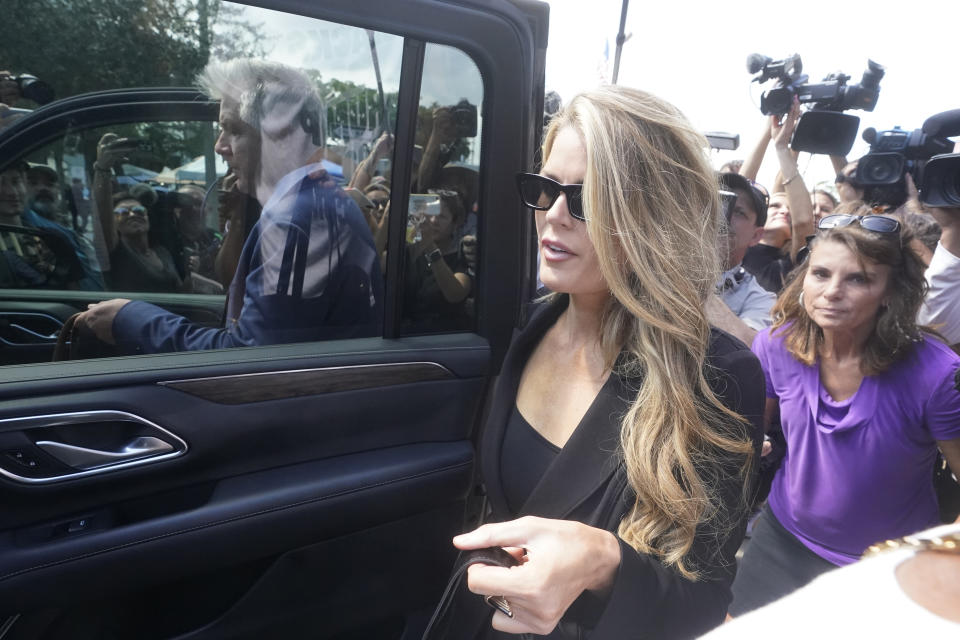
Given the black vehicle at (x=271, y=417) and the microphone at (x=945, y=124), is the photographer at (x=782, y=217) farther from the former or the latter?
the black vehicle at (x=271, y=417)

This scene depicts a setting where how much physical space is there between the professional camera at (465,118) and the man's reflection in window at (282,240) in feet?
1.15

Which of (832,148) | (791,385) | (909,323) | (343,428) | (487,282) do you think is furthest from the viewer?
(832,148)

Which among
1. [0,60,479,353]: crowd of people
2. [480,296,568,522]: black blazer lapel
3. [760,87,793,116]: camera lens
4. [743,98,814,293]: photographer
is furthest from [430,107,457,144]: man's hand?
[760,87,793,116]: camera lens

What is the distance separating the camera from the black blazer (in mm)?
1042

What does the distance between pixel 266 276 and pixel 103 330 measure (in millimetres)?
404

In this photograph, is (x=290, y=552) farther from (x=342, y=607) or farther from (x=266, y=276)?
(x=266, y=276)

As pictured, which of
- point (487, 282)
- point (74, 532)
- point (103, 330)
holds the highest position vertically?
point (487, 282)

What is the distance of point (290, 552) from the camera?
62.0 inches

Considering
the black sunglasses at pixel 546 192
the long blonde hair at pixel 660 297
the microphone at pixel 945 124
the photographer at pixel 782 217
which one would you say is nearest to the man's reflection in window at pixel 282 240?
the black sunglasses at pixel 546 192

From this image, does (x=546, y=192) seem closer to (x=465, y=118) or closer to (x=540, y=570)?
(x=465, y=118)

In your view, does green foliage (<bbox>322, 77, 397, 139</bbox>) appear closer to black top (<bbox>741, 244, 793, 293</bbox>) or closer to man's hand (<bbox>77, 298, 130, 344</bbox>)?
man's hand (<bbox>77, 298, 130, 344</bbox>)

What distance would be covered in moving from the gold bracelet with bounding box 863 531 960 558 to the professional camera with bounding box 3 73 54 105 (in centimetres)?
183

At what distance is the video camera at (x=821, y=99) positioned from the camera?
2838mm

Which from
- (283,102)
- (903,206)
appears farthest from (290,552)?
(903,206)
